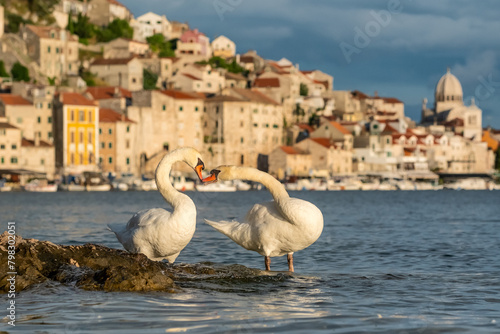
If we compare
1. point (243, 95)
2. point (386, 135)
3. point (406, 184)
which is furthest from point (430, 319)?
point (386, 135)

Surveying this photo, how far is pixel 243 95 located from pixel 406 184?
89.1 ft

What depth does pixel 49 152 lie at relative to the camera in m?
96.2

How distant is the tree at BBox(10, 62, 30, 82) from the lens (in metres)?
109

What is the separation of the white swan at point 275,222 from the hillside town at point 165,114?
8214 centimetres

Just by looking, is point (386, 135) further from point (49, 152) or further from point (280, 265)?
point (280, 265)

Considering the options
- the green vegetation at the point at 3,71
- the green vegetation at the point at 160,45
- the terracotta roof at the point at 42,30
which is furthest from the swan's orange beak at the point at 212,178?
the green vegetation at the point at 160,45

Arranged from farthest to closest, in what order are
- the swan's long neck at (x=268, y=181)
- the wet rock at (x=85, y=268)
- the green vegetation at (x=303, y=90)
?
the green vegetation at (x=303, y=90) < the swan's long neck at (x=268, y=181) < the wet rock at (x=85, y=268)

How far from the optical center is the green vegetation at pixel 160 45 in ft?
446

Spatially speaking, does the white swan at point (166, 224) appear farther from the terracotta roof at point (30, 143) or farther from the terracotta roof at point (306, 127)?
the terracotta roof at point (306, 127)

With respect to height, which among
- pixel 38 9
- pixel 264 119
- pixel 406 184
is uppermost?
pixel 38 9

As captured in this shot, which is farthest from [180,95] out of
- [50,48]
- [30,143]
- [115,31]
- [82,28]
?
[115,31]

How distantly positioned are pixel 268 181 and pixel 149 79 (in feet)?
368

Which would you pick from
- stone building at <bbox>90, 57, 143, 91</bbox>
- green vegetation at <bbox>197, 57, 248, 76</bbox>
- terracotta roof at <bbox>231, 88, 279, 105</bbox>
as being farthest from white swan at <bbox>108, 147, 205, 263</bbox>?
green vegetation at <bbox>197, 57, 248, 76</bbox>

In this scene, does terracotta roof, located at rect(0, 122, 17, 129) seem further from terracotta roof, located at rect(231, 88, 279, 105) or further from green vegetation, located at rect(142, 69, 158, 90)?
terracotta roof, located at rect(231, 88, 279, 105)
